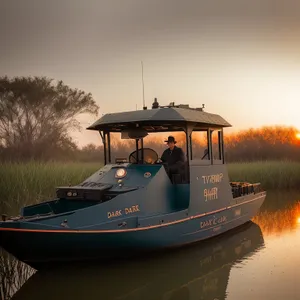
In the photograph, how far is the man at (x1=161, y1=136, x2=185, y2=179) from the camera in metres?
8.16

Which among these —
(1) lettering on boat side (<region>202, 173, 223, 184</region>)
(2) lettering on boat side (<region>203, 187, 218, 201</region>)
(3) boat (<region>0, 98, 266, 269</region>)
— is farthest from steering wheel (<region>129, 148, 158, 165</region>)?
(2) lettering on boat side (<region>203, 187, 218, 201</region>)

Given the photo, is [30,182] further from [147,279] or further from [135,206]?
[147,279]

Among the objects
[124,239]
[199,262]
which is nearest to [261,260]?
[199,262]

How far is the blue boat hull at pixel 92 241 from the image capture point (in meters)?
6.04

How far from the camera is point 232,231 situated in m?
9.71

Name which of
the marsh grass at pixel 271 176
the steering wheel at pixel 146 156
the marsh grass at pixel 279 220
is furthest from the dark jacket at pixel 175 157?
the marsh grass at pixel 271 176

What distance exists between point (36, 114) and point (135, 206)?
16.1 metres

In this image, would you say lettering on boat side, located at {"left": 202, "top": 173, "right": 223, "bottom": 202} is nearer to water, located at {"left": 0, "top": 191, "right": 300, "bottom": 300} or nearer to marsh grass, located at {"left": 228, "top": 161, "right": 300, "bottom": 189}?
water, located at {"left": 0, "top": 191, "right": 300, "bottom": 300}

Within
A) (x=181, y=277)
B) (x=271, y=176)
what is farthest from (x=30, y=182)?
(x=271, y=176)

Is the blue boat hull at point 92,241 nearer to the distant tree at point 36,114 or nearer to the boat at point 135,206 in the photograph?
the boat at point 135,206

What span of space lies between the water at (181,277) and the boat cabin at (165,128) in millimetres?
1577

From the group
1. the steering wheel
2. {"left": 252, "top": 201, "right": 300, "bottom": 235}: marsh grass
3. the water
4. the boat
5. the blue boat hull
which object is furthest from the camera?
{"left": 252, "top": 201, "right": 300, "bottom": 235}: marsh grass

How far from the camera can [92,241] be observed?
6383 mm

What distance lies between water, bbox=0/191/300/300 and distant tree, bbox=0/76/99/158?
13617 mm
